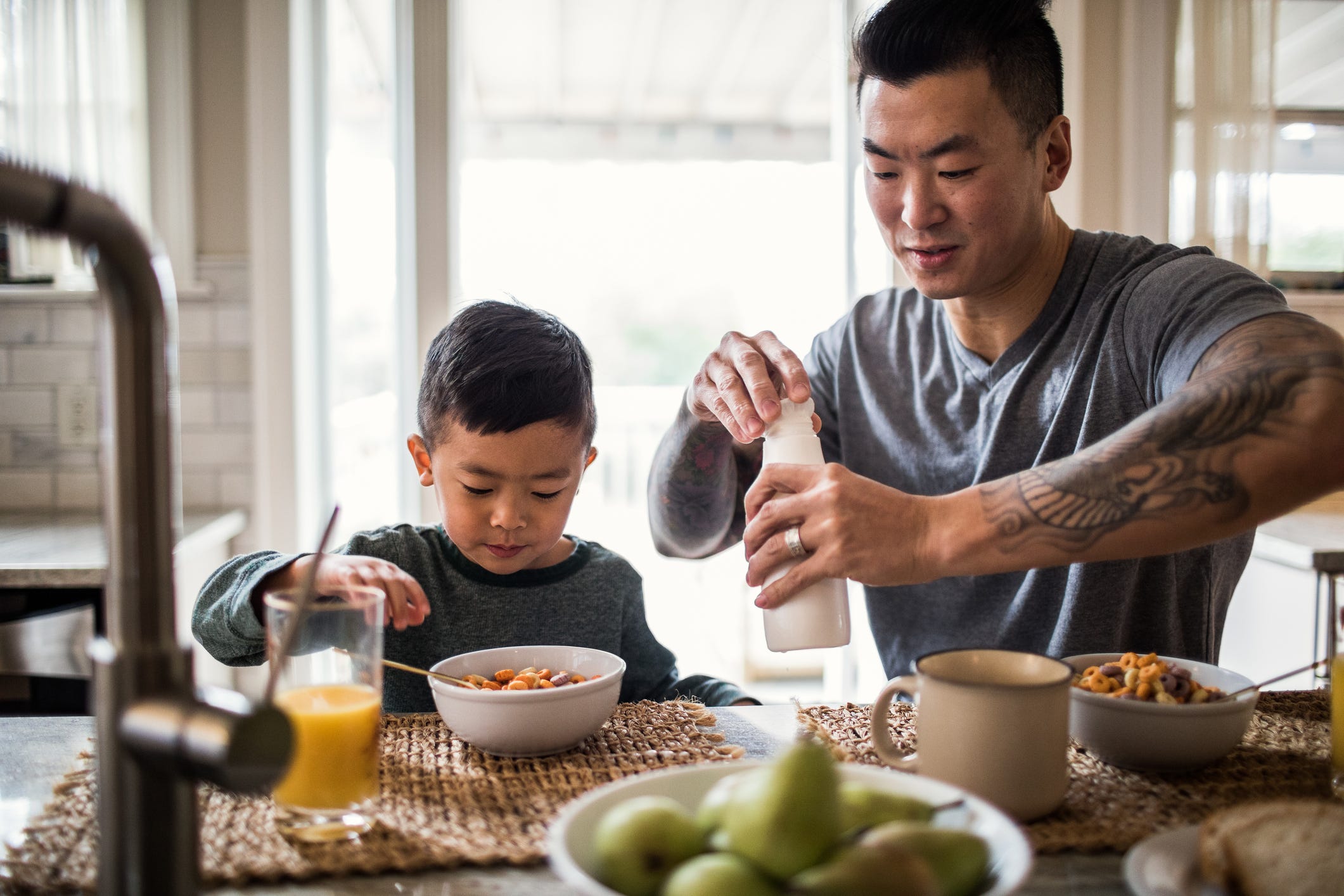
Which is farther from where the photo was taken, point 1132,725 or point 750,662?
point 750,662

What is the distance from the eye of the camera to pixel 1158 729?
867mm

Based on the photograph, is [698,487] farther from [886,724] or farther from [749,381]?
[886,724]

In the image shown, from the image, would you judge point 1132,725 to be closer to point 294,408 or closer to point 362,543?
point 362,543

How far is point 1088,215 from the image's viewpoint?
9.31ft

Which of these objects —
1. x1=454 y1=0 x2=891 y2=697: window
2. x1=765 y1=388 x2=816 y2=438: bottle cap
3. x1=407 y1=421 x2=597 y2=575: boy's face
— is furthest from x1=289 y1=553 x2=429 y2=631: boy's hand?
x1=454 y1=0 x2=891 y2=697: window

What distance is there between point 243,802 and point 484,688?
0.24m

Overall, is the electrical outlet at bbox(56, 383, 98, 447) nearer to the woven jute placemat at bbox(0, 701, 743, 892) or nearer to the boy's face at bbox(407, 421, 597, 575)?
the boy's face at bbox(407, 421, 597, 575)

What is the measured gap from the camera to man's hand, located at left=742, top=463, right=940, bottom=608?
104 cm

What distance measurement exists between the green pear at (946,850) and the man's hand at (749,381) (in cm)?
70

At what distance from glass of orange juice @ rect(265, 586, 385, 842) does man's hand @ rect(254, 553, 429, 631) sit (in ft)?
0.60

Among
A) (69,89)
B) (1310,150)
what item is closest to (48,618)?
(69,89)

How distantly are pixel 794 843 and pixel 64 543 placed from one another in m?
2.04

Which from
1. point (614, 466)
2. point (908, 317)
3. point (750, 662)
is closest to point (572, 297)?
point (614, 466)

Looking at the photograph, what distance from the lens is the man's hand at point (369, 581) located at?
1.03 metres
